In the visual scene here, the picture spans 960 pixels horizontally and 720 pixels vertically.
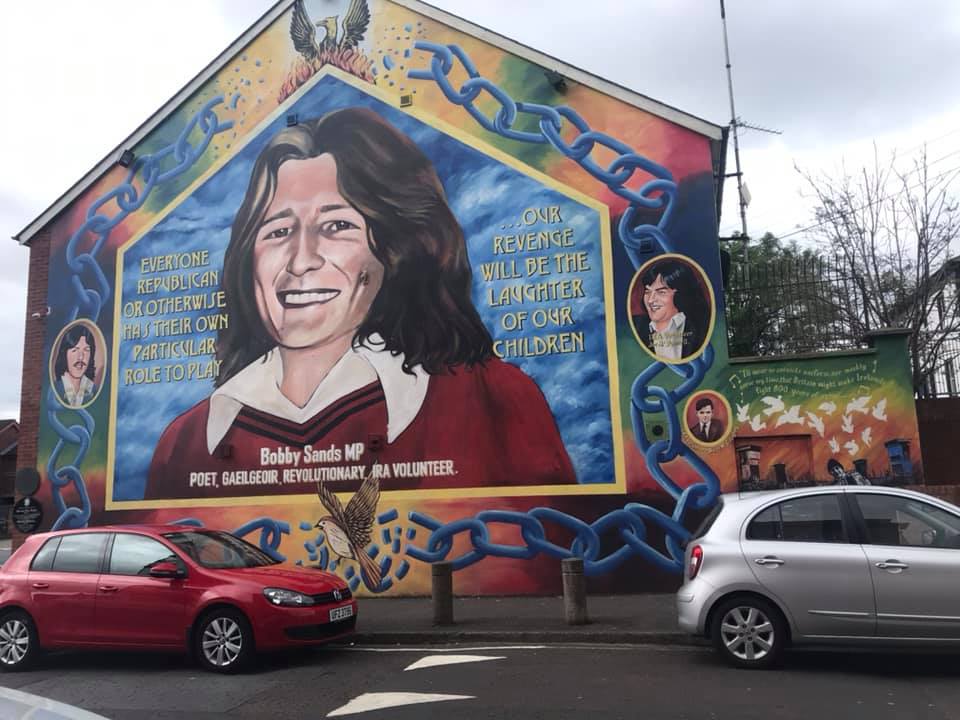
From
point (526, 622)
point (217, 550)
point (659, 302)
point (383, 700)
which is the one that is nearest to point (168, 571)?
point (217, 550)

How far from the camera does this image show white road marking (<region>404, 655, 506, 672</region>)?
8125 mm

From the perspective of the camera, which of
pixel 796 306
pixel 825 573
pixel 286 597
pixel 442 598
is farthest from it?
pixel 796 306

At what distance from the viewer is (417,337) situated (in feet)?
43.1

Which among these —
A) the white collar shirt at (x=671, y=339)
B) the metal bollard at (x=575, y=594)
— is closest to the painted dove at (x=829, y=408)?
the white collar shirt at (x=671, y=339)

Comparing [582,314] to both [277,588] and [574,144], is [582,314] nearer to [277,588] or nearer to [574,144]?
[574,144]

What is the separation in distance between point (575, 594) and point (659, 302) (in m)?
4.68

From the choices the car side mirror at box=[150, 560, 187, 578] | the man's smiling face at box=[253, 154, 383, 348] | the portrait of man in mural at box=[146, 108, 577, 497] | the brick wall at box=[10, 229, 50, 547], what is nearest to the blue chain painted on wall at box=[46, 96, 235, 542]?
the brick wall at box=[10, 229, 50, 547]

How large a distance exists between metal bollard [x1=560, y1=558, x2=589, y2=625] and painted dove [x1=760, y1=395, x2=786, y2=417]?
3.82m

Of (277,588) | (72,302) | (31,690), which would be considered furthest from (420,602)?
(72,302)

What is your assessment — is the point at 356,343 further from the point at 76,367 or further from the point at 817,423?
the point at 817,423

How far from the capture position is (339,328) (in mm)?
13617

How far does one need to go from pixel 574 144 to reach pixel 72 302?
972cm

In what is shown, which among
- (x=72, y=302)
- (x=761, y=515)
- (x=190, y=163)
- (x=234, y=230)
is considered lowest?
(x=761, y=515)

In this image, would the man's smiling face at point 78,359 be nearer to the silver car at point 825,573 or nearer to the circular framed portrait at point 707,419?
the circular framed portrait at point 707,419
